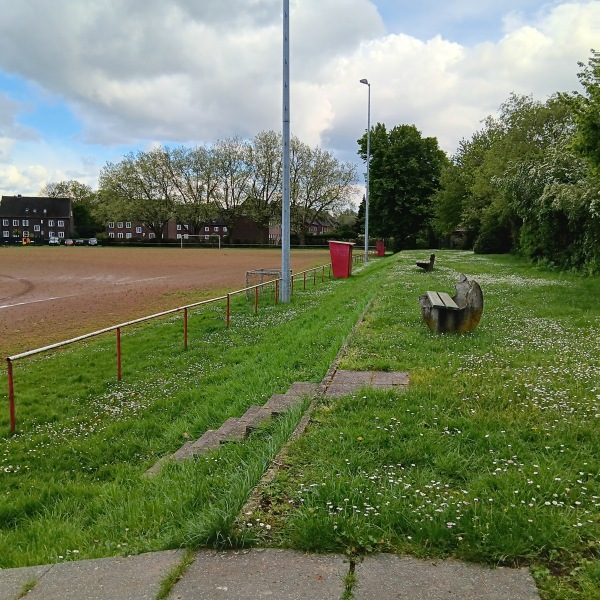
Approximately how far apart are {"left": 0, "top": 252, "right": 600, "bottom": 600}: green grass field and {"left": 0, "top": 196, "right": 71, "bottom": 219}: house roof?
376 feet

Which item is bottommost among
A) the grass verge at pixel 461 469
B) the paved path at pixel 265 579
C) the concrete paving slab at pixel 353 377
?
the paved path at pixel 265 579

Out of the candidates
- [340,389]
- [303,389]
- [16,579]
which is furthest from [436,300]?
[16,579]

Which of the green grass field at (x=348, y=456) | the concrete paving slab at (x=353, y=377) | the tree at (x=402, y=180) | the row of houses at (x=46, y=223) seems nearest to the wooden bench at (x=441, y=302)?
the green grass field at (x=348, y=456)

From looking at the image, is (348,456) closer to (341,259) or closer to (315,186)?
(341,259)

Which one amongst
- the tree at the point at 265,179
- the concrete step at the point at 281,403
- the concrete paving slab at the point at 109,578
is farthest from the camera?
the tree at the point at 265,179

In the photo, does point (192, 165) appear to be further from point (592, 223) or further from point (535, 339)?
point (535, 339)

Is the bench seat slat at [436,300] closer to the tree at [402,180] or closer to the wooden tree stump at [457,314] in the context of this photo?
the wooden tree stump at [457,314]

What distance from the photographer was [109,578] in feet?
8.47

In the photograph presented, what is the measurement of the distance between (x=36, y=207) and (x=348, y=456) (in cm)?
12454

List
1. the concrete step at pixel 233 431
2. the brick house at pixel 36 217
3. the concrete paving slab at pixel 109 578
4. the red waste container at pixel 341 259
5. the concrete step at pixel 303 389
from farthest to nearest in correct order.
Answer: the brick house at pixel 36 217, the red waste container at pixel 341 259, the concrete step at pixel 303 389, the concrete step at pixel 233 431, the concrete paving slab at pixel 109 578

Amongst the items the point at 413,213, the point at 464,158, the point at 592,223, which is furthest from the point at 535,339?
the point at 413,213

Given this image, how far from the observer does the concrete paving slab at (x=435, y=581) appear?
2326mm

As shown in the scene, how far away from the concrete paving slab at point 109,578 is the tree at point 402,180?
5488 cm

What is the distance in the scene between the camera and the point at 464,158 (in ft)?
153
